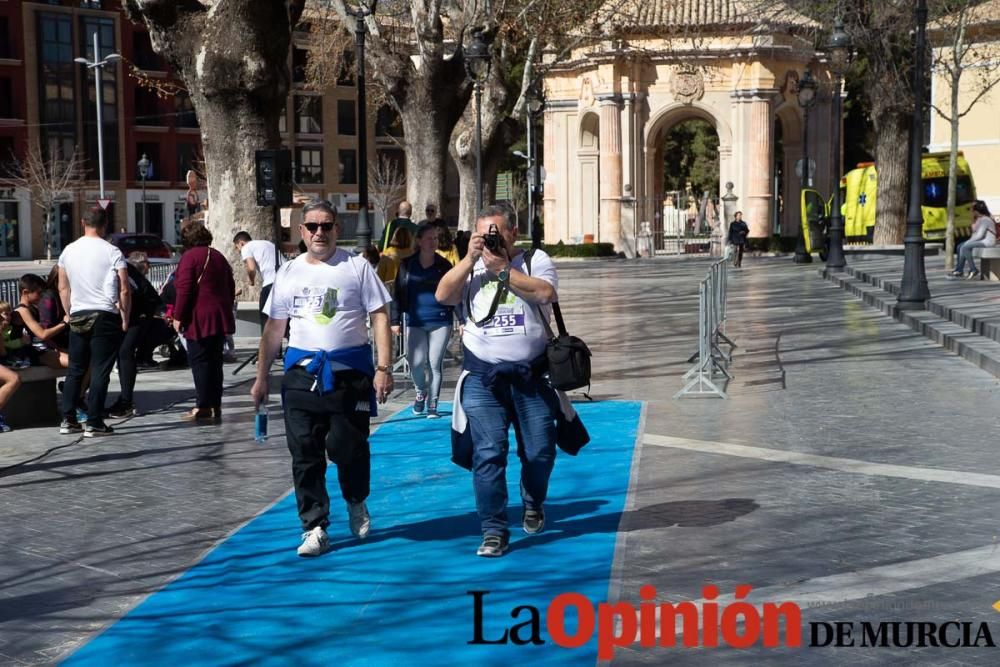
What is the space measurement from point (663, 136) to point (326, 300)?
46.7 m

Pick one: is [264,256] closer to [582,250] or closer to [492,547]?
[492,547]

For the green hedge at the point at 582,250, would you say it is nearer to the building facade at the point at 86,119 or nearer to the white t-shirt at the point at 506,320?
the building facade at the point at 86,119

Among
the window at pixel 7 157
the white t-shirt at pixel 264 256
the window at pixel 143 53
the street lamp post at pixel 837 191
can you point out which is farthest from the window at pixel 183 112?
the white t-shirt at pixel 264 256

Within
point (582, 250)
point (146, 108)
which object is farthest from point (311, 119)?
point (582, 250)

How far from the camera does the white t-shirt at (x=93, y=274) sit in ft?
36.0

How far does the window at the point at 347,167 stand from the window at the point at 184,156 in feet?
36.6

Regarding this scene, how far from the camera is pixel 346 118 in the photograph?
85.9 m

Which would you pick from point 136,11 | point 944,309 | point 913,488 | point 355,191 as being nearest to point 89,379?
point 913,488

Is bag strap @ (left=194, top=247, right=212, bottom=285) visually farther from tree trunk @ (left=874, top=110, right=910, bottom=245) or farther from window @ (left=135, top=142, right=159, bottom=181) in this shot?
window @ (left=135, top=142, right=159, bottom=181)

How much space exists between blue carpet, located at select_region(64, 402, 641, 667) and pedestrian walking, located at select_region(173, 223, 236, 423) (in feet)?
11.1

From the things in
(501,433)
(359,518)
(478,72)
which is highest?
(478,72)

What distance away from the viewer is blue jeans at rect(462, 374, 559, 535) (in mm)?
6891

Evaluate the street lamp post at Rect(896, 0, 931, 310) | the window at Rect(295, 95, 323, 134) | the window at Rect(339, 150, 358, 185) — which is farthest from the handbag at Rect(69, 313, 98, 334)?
the window at Rect(339, 150, 358, 185)

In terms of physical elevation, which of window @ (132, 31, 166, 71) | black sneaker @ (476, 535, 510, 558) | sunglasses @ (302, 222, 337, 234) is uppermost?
window @ (132, 31, 166, 71)
